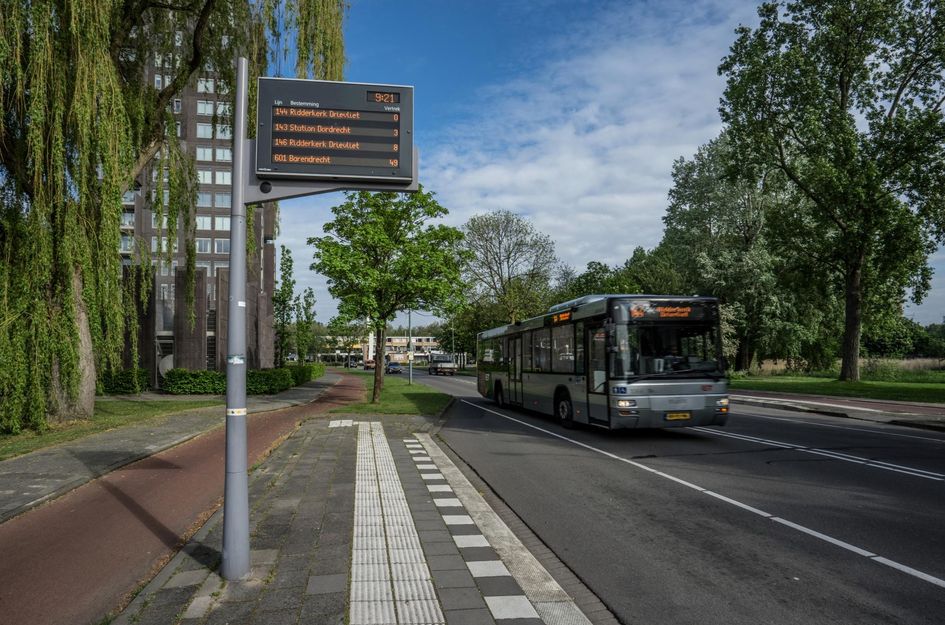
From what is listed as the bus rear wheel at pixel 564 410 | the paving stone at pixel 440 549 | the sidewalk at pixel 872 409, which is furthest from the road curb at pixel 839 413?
the paving stone at pixel 440 549

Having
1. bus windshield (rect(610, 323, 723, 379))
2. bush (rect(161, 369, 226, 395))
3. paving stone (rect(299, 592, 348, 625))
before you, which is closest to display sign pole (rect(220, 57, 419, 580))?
paving stone (rect(299, 592, 348, 625))

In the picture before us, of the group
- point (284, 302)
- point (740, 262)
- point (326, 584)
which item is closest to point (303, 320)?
point (284, 302)

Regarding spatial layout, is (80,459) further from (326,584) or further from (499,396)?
(499,396)

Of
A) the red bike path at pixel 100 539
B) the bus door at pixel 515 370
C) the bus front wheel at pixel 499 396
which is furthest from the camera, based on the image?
the bus front wheel at pixel 499 396

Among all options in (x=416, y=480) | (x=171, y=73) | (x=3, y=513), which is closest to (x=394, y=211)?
(x=171, y=73)

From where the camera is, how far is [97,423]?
14.1 meters

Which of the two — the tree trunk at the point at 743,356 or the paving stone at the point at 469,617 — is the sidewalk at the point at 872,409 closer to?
the paving stone at the point at 469,617

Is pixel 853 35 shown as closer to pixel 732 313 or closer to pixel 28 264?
pixel 732 313

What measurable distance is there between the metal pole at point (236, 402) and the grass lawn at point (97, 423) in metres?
7.37

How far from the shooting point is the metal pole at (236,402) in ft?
14.3

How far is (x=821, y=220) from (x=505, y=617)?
101 feet

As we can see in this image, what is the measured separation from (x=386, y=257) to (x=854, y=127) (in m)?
21.4

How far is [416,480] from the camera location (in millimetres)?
8188

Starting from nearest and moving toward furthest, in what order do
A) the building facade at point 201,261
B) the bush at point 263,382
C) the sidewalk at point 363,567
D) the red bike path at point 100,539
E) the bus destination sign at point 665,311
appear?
the sidewalk at point 363,567 → the red bike path at point 100,539 → the bus destination sign at point 665,311 → the building facade at point 201,261 → the bush at point 263,382
